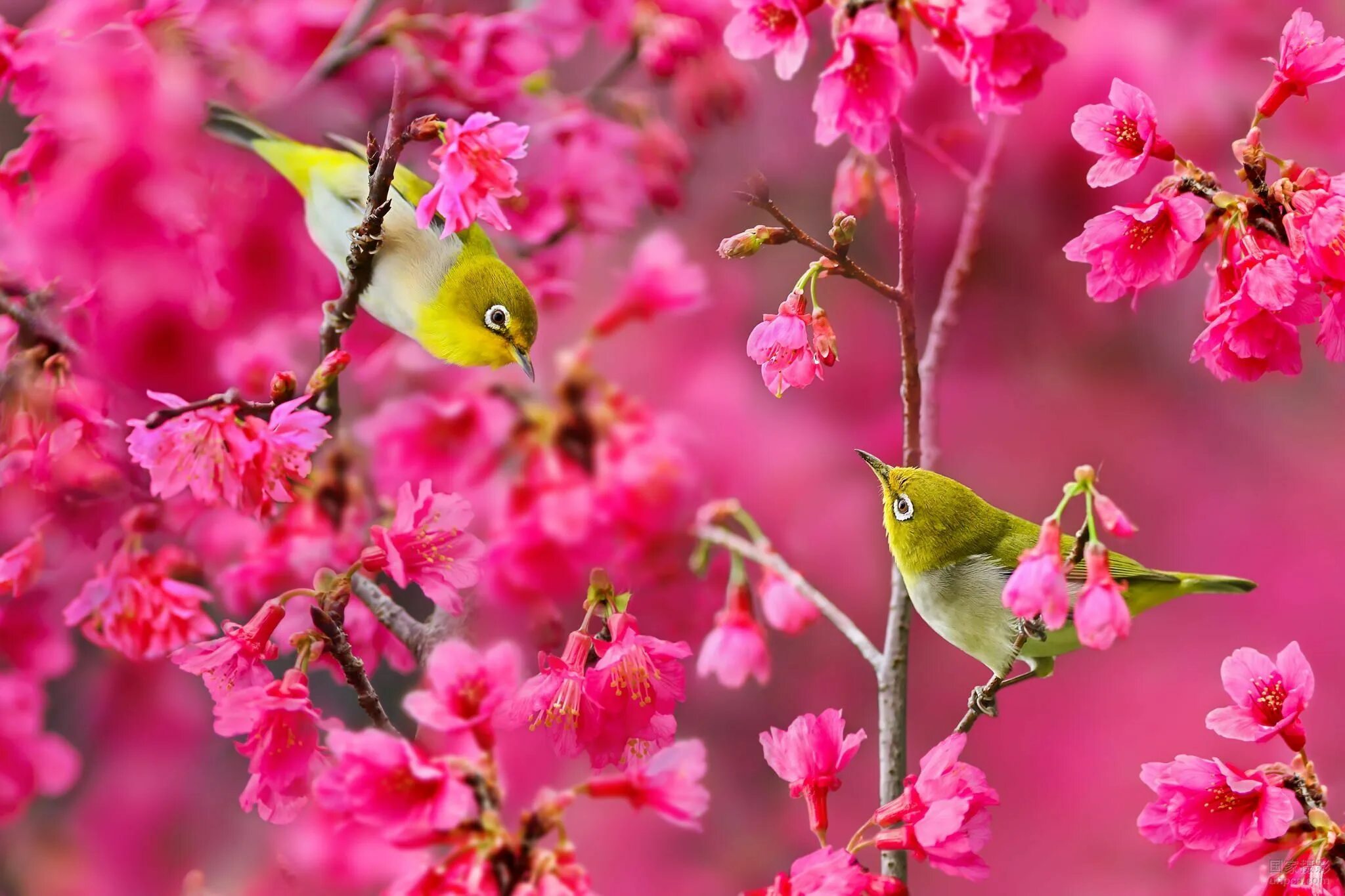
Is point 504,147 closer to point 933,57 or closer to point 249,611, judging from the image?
point 249,611

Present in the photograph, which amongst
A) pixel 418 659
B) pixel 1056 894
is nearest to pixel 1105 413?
pixel 1056 894

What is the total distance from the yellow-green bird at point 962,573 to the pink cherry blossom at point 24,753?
520mm

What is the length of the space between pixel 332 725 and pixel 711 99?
21.2 inches

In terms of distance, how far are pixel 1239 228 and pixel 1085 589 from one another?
0.18 meters

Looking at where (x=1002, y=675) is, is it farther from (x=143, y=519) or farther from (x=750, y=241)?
(x=143, y=519)

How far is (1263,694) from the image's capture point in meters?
0.43

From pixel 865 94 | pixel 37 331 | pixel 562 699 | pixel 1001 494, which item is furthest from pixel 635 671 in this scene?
pixel 1001 494

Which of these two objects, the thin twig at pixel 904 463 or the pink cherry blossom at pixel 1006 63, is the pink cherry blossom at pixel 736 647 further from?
the pink cherry blossom at pixel 1006 63

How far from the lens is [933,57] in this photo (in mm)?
898

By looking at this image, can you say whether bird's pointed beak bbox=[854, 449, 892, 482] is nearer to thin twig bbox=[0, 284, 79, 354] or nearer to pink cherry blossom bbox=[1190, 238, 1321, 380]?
pink cherry blossom bbox=[1190, 238, 1321, 380]

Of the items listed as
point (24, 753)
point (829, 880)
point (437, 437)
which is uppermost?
→ point (829, 880)

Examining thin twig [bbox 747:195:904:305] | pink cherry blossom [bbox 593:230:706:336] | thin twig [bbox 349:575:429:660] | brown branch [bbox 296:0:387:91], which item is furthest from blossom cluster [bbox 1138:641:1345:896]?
brown branch [bbox 296:0:387:91]

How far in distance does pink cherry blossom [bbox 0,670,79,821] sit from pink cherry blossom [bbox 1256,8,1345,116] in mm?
705

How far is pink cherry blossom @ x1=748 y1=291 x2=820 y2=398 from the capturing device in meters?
0.42
